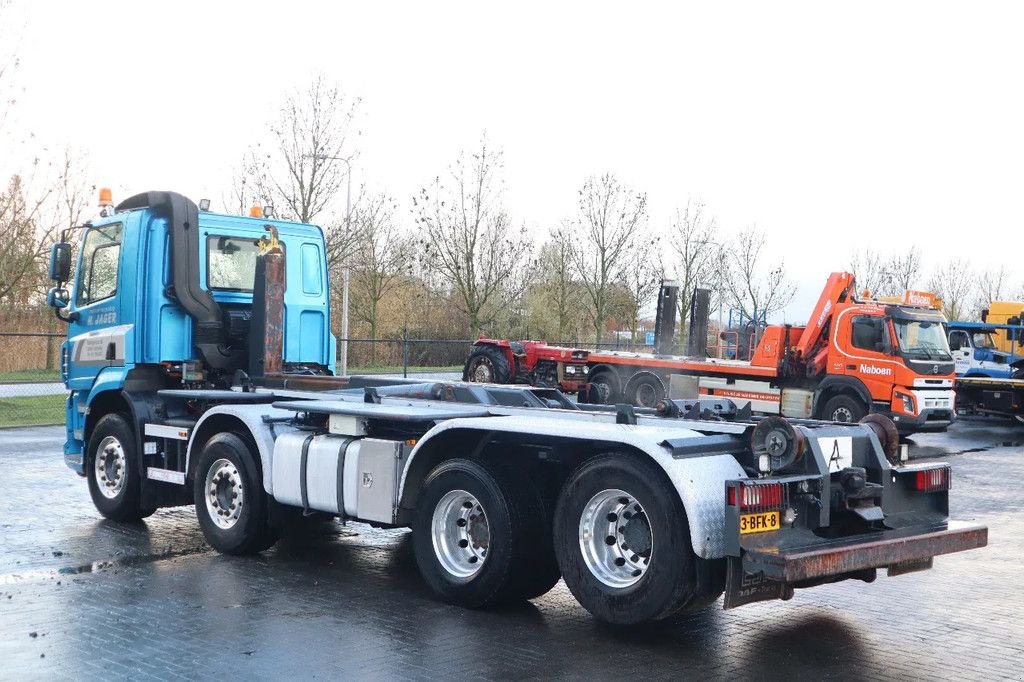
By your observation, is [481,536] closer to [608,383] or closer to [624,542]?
[624,542]

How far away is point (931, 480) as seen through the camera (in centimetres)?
734

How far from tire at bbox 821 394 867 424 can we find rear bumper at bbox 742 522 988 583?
51.9ft

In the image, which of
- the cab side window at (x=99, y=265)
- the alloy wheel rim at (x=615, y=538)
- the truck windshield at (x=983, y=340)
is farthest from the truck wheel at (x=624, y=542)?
the truck windshield at (x=983, y=340)

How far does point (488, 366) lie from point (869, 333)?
427 inches

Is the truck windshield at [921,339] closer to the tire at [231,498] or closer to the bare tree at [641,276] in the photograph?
the tire at [231,498]

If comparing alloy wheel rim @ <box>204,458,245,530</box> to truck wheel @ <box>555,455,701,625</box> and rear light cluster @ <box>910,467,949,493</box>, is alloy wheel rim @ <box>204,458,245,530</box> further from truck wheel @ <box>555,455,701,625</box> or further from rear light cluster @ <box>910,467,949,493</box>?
rear light cluster @ <box>910,467,949,493</box>

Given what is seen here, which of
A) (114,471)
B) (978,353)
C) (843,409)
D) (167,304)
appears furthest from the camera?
(978,353)

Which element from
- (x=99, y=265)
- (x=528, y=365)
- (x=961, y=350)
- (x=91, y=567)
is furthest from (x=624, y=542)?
(x=961, y=350)

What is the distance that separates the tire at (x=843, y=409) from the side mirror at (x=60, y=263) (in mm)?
15771

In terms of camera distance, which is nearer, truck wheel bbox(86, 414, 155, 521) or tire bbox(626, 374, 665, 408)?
truck wheel bbox(86, 414, 155, 521)

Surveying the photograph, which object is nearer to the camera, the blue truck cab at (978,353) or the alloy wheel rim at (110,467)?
the alloy wheel rim at (110,467)

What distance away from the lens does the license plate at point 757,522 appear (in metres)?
6.21

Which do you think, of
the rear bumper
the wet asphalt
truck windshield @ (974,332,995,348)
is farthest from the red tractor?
the rear bumper

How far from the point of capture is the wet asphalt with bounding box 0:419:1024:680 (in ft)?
20.5
